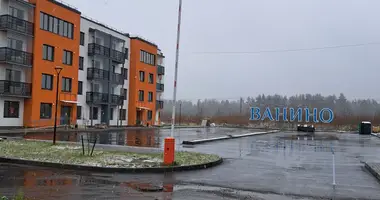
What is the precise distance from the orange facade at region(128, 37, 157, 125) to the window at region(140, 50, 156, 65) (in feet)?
1.23

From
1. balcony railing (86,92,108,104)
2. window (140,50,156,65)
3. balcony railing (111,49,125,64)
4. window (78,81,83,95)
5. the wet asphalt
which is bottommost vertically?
the wet asphalt

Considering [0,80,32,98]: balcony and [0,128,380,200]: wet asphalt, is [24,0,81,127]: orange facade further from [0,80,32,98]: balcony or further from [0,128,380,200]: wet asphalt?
[0,128,380,200]: wet asphalt

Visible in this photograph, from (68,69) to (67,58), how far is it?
130 centimetres

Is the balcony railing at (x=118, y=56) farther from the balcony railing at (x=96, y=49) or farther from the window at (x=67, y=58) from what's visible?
the window at (x=67, y=58)

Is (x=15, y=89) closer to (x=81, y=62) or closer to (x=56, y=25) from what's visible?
(x=56, y=25)

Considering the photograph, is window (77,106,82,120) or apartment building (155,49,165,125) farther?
apartment building (155,49,165,125)

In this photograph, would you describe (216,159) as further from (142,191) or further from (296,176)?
(142,191)

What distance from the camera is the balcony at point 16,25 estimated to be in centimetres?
3466

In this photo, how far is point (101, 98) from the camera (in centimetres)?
4878

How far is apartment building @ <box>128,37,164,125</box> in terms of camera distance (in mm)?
56875

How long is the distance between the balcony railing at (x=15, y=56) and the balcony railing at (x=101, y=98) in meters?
10.6

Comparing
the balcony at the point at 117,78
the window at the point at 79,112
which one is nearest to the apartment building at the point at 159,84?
the balcony at the point at 117,78

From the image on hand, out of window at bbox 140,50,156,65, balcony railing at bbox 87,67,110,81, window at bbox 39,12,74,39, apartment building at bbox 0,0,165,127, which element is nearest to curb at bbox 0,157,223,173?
apartment building at bbox 0,0,165,127

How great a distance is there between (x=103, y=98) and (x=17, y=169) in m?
37.8
